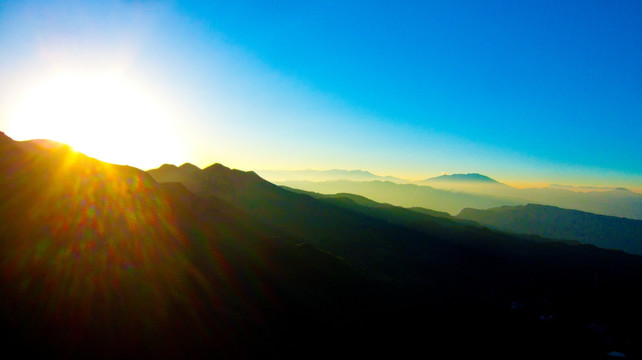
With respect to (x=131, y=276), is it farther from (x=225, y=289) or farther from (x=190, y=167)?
(x=190, y=167)

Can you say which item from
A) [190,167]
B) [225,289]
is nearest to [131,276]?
[225,289]

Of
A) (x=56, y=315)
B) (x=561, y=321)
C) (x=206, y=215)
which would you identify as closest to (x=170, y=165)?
(x=206, y=215)

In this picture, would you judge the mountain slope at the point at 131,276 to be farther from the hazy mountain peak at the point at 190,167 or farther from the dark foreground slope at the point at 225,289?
the hazy mountain peak at the point at 190,167

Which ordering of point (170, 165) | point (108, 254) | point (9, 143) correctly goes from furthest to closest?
point (170, 165) → point (9, 143) → point (108, 254)

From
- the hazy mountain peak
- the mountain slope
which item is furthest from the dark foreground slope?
the hazy mountain peak

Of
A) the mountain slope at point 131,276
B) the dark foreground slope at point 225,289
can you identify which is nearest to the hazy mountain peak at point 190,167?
the dark foreground slope at point 225,289

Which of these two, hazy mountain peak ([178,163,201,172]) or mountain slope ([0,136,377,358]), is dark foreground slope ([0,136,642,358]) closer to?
mountain slope ([0,136,377,358])

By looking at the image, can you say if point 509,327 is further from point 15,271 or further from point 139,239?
point 15,271

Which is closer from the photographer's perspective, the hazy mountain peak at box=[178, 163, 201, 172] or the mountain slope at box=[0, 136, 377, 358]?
the mountain slope at box=[0, 136, 377, 358]
